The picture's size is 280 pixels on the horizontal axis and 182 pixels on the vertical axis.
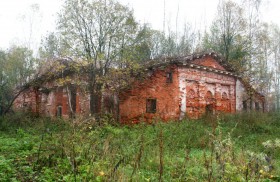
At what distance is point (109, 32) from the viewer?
1664cm

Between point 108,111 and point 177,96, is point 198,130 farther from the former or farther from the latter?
point 108,111

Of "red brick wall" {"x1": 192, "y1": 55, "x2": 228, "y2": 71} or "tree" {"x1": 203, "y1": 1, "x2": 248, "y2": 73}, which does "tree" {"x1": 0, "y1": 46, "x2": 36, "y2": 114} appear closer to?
"red brick wall" {"x1": 192, "y1": 55, "x2": 228, "y2": 71}

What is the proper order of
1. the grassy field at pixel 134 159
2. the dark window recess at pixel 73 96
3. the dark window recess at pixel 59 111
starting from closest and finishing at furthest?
the grassy field at pixel 134 159 → the dark window recess at pixel 73 96 → the dark window recess at pixel 59 111

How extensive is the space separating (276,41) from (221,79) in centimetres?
1821

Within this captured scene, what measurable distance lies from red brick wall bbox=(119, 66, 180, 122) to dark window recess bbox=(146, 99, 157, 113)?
8.6 inches

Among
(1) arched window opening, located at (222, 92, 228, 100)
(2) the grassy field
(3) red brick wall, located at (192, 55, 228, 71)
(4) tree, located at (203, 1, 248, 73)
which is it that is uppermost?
(4) tree, located at (203, 1, 248, 73)

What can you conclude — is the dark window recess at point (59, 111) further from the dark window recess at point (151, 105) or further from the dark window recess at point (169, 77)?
the dark window recess at point (169, 77)

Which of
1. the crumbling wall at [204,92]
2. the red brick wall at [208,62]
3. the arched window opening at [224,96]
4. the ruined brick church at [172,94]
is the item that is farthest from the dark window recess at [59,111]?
the arched window opening at [224,96]

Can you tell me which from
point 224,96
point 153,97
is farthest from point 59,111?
point 224,96

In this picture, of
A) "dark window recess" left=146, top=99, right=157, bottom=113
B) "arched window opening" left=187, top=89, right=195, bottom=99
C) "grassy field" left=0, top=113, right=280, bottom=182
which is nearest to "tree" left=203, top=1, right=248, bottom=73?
"arched window opening" left=187, top=89, right=195, bottom=99

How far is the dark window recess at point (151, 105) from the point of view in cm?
1847

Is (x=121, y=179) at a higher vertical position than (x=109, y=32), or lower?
lower

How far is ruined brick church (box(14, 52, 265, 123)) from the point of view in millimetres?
18078

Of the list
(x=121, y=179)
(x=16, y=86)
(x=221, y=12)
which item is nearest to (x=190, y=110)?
(x=221, y=12)
